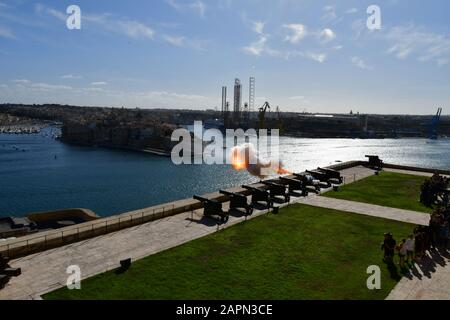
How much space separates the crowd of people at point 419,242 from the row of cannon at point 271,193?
273 inches

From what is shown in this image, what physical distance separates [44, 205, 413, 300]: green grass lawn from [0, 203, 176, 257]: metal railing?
10.7 ft

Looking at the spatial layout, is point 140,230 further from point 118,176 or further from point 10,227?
point 118,176

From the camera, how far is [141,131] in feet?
371

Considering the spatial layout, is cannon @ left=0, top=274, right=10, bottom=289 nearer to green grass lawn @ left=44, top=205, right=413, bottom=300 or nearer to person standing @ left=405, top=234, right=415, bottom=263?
green grass lawn @ left=44, top=205, right=413, bottom=300

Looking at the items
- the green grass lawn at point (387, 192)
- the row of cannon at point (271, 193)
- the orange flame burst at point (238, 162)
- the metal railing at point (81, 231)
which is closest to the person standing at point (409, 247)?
the row of cannon at point (271, 193)

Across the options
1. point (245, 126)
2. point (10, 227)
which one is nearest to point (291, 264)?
point (10, 227)

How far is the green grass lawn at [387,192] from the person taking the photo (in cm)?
2131

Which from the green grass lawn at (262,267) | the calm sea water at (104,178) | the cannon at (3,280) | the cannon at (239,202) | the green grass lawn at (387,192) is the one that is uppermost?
the cannon at (239,202)

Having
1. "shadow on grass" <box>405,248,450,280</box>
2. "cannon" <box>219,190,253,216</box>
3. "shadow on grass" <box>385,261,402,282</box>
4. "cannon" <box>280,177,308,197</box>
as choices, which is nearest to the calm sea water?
"cannon" <box>280,177,308,197</box>

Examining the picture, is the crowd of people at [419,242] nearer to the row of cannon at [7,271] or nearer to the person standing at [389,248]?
the person standing at [389,248]

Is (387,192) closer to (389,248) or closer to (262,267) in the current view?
(389,248)

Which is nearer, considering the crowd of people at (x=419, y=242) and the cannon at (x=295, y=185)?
the crowd of people at (x=419, y=242)
